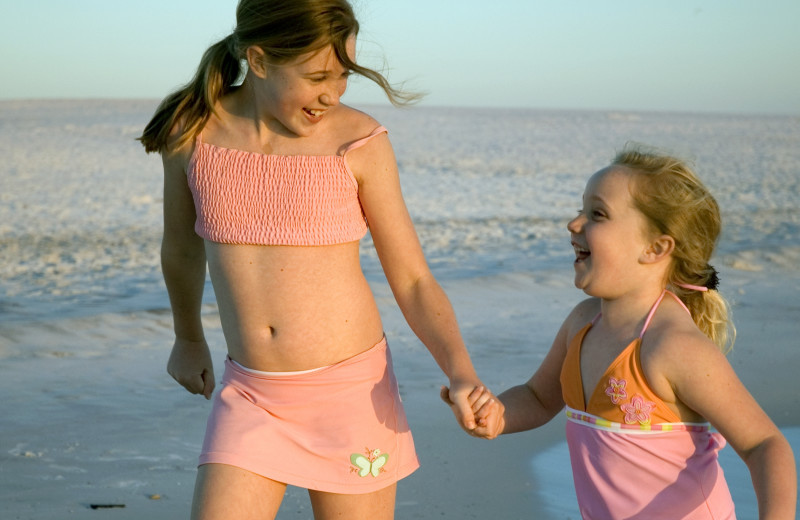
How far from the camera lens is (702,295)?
2498 millimetres

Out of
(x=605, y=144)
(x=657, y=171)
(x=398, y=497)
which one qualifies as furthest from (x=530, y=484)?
(x=605, y=144)

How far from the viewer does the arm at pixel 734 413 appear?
2.09 meters

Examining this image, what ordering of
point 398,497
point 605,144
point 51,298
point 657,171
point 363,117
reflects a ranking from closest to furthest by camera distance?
point 657,171
point 363,117
point 398,497
point 51,298
point 605,144

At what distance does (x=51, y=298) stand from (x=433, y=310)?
6369mm

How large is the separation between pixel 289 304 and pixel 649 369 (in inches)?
36.2

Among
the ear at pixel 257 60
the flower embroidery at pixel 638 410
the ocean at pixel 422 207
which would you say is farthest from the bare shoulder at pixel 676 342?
the ear at pixel 257 60

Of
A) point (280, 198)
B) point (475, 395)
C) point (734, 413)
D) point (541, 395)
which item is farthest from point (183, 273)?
point (734, 413)

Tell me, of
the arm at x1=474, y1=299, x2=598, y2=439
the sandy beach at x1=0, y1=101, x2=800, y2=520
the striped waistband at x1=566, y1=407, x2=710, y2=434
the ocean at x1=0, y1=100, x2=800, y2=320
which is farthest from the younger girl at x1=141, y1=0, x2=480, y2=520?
the sandy beach at x1=0, y1=101, x2=800, y2=520

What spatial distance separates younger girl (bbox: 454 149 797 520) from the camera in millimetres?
2227

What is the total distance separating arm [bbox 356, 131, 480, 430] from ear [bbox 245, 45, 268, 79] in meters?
0.32

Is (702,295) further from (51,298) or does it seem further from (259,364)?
(51,298)

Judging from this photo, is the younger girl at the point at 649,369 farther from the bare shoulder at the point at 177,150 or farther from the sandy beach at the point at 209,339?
the sandy beach at the point at 209,339

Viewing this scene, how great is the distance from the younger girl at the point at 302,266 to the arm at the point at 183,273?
0.18ft

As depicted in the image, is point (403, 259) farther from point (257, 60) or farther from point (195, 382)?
point (195, 382)
